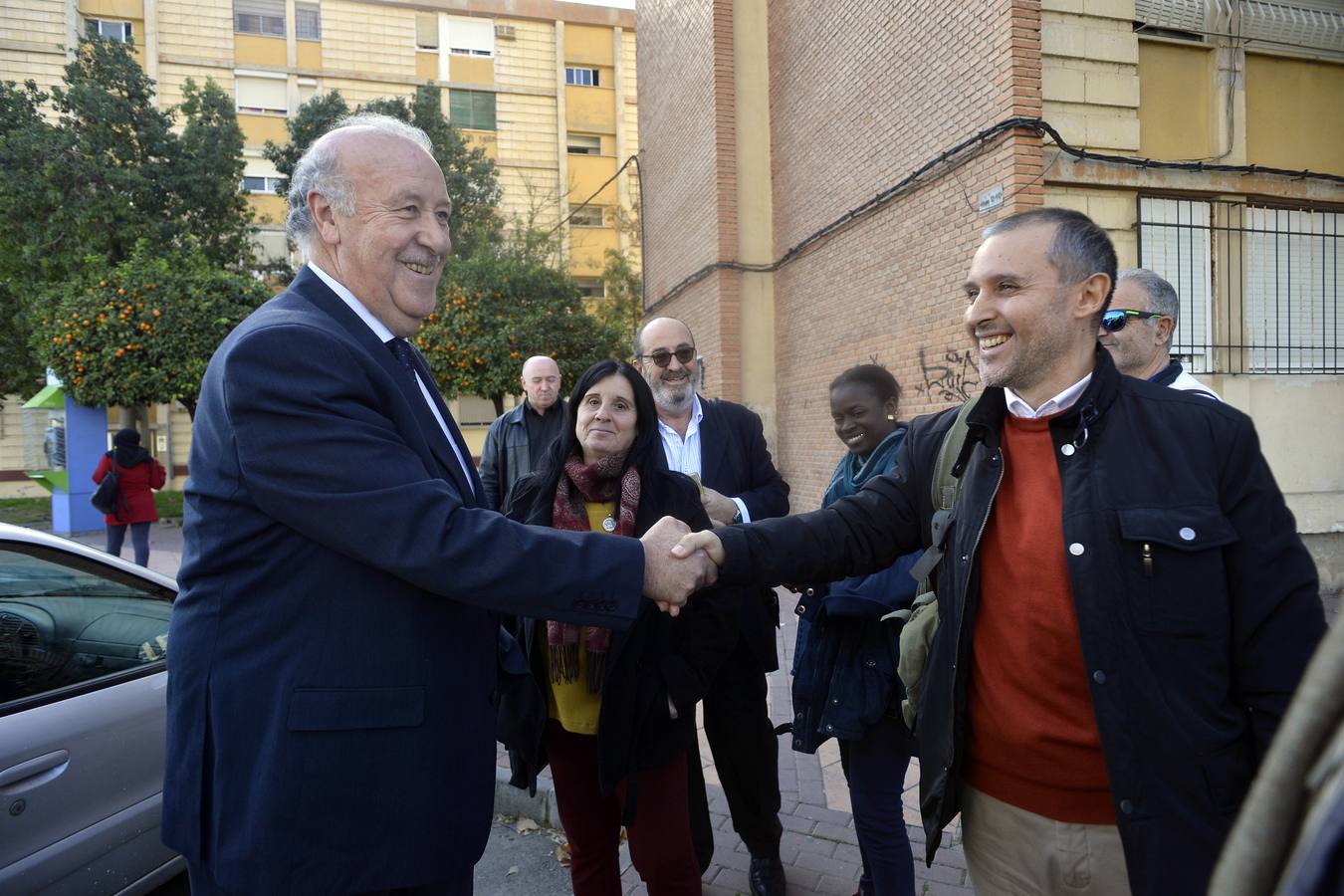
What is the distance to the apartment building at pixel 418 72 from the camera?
27.3 m

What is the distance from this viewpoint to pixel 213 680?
1.73 metres

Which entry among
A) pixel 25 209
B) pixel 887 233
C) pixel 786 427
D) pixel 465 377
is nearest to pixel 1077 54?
pixel 887 233

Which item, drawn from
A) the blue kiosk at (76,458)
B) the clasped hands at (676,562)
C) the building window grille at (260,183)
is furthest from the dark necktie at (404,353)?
the building window grille at (260,183)

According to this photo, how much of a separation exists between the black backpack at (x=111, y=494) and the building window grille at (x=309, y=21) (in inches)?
953

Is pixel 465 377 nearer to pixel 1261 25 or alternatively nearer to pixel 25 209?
pixel 25 209

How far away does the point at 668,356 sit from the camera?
4.21 metres

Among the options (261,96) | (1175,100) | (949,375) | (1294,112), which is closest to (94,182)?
(261,96)

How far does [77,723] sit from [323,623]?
1.74 m

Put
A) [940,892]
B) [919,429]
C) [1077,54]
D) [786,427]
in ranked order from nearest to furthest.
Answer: [919,429]
[940,892]
[1077,54]
[786,427]

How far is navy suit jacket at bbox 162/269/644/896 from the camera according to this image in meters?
1.69

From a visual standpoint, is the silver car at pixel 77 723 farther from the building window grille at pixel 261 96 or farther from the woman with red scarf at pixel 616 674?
the building window grille at pixel 261 96

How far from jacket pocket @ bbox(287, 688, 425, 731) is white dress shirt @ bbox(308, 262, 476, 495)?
1.78 feet

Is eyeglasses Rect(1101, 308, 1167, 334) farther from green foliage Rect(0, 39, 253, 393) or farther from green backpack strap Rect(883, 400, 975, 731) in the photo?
green foliage Rect(0, 39, 253, 393)

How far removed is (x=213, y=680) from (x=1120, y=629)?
179 cm
